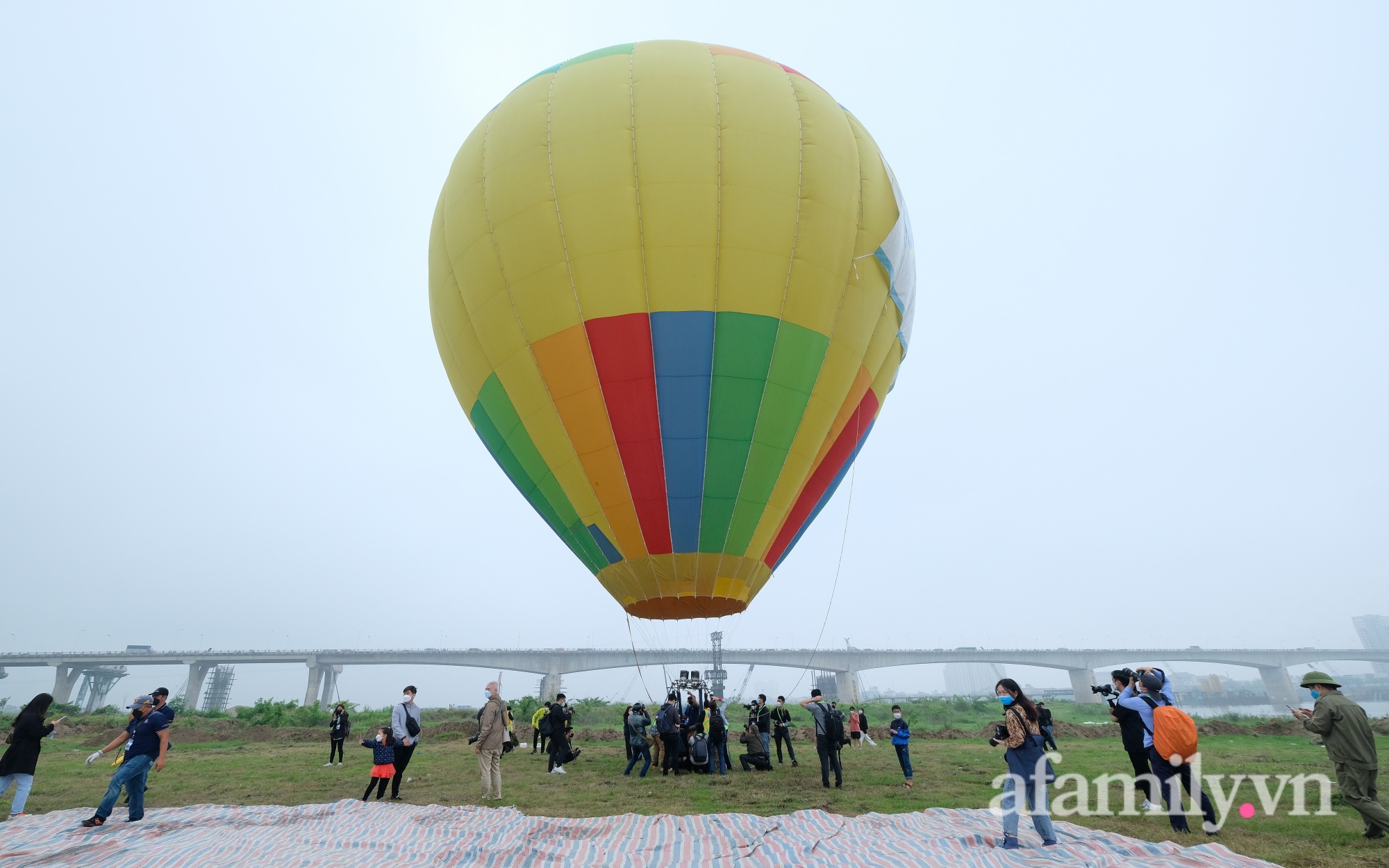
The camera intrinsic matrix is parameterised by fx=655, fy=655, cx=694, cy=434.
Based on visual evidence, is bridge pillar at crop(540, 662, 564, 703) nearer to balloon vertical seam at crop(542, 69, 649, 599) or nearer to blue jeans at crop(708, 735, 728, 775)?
blue jeans at crop(708, 735, 728, 775)

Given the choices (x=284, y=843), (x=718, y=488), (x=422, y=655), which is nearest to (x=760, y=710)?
(x=718, y=488)

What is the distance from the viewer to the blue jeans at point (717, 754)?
1088 cm

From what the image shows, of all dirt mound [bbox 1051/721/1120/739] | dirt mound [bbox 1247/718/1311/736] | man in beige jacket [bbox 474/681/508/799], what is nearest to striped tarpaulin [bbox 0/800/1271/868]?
man in beige jacket [bbox 474/681/508/799]

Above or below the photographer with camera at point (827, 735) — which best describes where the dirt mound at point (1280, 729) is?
below

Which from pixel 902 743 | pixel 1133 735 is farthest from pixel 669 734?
pixel 1133 735

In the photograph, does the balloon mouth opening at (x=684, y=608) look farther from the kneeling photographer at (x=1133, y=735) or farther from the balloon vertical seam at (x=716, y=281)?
the kneeling photographer at (x=1133, y=735)

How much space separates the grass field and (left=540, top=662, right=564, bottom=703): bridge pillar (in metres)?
44.5

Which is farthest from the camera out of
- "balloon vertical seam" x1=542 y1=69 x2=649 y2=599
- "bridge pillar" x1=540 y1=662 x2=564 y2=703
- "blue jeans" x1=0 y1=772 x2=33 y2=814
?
Result: "bridge pillar" x1=540 y1=662 x2=564 y2=703

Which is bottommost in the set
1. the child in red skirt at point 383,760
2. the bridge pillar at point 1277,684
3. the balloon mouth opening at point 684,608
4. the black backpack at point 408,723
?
the bridge pillar at point 1277,684

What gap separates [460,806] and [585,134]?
913cm

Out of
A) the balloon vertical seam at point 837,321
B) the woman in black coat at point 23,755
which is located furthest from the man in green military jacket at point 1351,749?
the woman in black coat at point 23,755

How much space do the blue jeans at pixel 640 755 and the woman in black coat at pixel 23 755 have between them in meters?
7.38

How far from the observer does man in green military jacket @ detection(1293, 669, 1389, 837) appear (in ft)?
18.2

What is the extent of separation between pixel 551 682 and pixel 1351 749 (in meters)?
62.2
